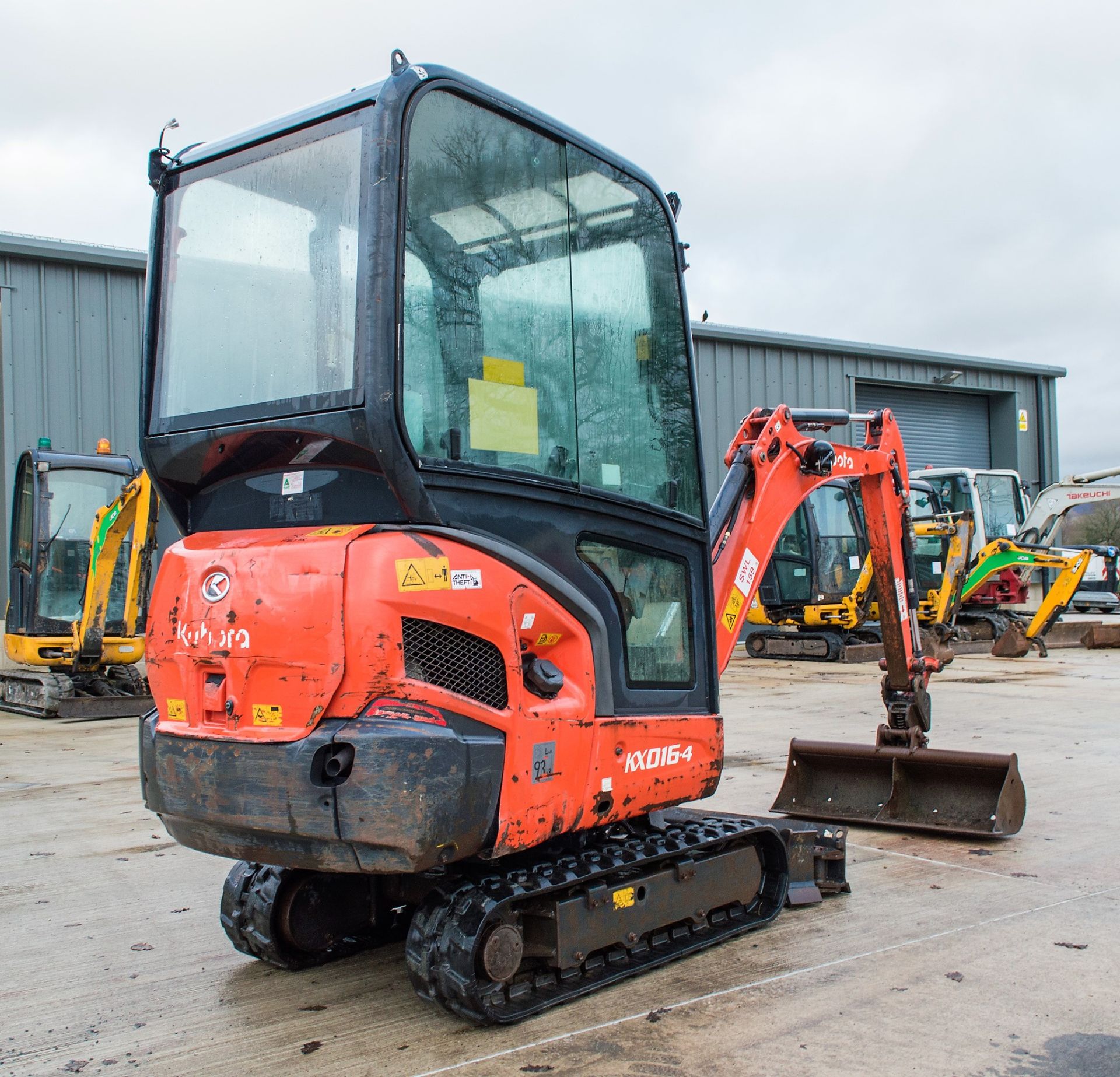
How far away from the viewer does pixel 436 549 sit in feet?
11.0

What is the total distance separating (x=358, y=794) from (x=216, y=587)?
798 millimetres

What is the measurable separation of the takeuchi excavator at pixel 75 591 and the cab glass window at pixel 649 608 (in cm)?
909

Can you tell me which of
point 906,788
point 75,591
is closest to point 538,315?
point 906,788

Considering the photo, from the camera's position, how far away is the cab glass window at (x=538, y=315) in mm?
3512

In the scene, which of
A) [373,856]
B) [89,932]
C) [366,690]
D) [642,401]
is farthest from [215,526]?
[89,932]

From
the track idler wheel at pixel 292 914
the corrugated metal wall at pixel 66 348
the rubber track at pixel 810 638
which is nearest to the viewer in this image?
the track idler wheel at pixel 292 914

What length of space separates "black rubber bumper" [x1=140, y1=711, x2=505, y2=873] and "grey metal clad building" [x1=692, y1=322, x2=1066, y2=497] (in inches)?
732

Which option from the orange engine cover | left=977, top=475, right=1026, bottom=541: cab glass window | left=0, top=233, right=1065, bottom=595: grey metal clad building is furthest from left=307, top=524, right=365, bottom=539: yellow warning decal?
left=977, top=475, right=1026, bottom=541: cab glass window

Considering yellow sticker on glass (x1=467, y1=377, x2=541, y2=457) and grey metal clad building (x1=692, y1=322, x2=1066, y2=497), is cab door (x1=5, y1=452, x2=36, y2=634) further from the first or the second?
grey metal clad building (x1=692, y1=322, x2=1066, y2=497)

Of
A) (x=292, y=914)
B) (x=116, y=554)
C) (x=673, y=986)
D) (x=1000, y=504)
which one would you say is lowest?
(x=673, y=986)

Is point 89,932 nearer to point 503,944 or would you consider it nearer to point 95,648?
point 503,944

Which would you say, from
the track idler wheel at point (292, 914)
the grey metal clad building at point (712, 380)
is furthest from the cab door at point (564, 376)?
A: the grey metal clad building at point (712, 380)

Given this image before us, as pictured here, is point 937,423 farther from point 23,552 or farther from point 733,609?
point 733,609

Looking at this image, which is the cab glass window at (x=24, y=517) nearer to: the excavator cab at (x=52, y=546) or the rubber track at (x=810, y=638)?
the excavator cab at (x=52, y=546)
